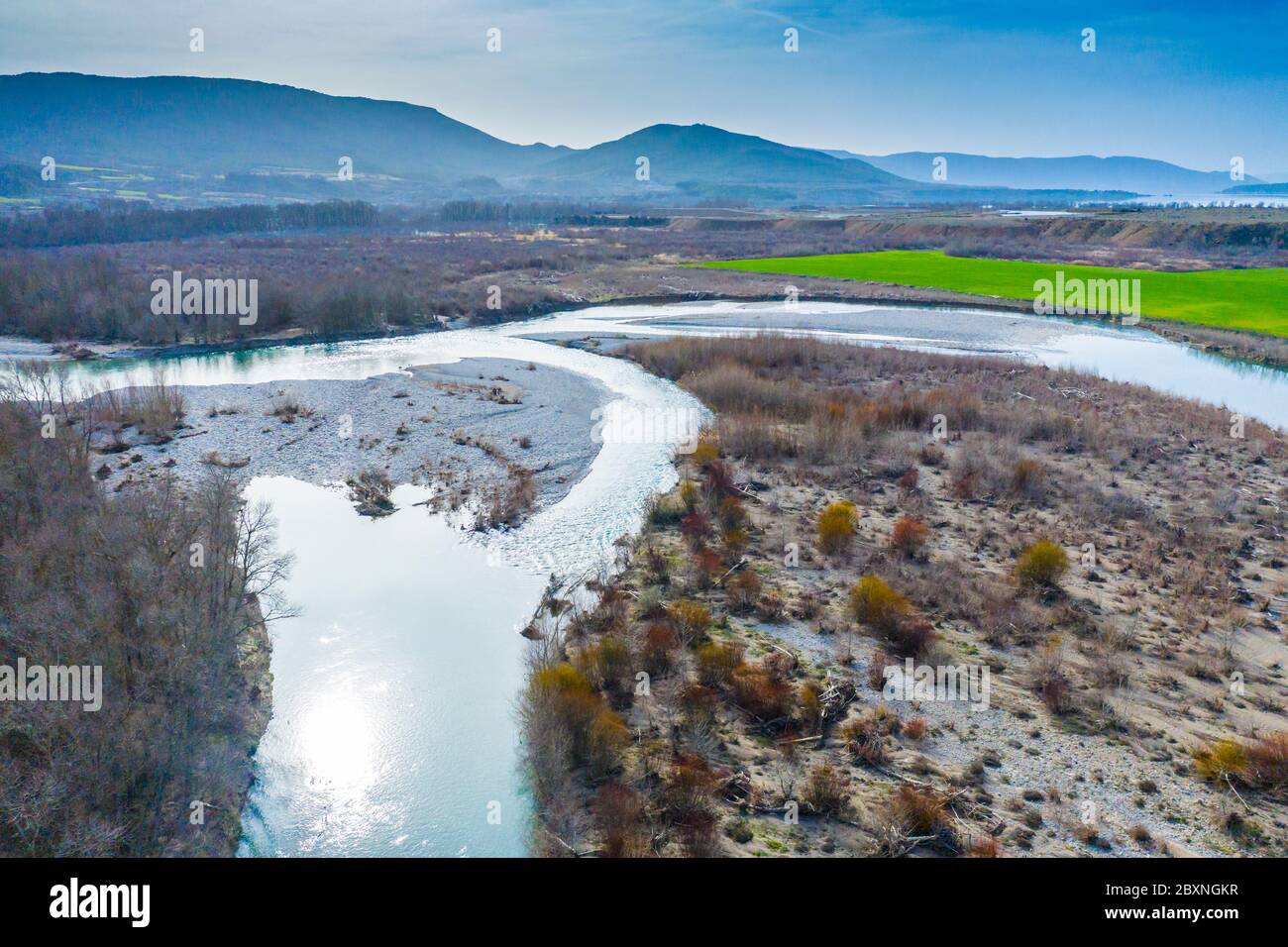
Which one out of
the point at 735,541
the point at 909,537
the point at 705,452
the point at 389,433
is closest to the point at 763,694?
the point at 735,541

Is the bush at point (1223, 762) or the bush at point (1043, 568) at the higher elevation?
the bush at point (1043, 568)

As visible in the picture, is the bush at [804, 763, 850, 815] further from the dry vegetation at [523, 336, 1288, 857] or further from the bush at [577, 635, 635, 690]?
the bush at [577, 635, 635, 690]

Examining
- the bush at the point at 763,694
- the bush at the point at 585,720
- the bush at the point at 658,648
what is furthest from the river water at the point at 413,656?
the bush at the point at 763,694

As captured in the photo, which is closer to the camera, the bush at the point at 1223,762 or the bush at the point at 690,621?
the bush at the point at 1223,762

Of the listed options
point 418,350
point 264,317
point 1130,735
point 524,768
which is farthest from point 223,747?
point 264,317

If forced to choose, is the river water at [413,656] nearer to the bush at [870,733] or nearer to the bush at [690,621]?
the bush at [690,621]

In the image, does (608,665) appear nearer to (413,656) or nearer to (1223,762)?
(413,656)
